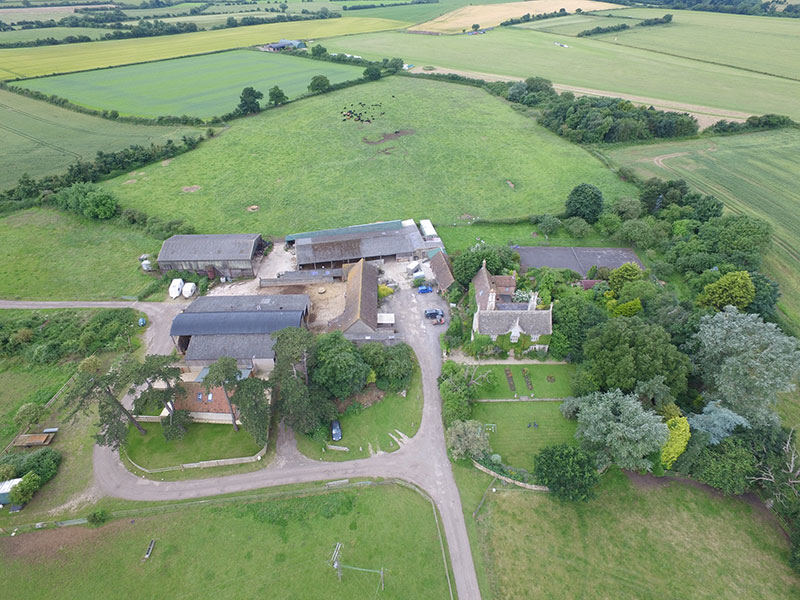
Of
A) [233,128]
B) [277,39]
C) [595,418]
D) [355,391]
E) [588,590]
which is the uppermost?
[277,39]

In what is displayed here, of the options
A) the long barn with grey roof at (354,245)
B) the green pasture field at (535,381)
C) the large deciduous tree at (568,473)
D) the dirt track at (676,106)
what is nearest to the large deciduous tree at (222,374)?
the green pasture field at (535,381)

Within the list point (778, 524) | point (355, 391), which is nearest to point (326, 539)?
point (355, 391)

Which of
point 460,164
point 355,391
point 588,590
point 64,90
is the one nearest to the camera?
point 588,590

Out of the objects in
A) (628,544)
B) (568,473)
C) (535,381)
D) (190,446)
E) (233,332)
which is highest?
(233,332)

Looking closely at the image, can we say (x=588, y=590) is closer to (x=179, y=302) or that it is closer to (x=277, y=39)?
(x=179, y=302)

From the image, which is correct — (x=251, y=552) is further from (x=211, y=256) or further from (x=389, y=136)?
(x=389, y=136)

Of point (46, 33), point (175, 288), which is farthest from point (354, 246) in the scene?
point (46, 33)
